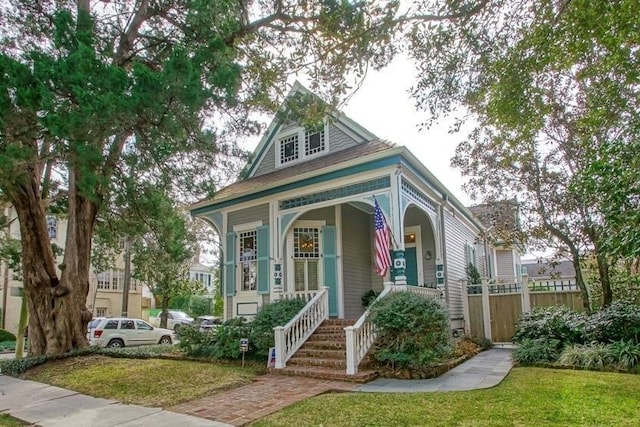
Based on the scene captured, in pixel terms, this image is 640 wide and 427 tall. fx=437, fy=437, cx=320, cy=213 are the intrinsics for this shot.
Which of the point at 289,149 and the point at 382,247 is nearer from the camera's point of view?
the point at 382,247

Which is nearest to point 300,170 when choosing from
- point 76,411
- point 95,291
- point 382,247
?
point 382,247

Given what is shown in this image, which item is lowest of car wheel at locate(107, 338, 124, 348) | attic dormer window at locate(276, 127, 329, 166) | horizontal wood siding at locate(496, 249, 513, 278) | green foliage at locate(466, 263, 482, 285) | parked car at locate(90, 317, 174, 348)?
car wheel at locate(107, 338, 124, 348)

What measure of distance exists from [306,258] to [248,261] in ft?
6.28

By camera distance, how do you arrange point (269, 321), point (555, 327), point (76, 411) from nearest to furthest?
point (76, 411) → point (555, 327) → point (269, 321)

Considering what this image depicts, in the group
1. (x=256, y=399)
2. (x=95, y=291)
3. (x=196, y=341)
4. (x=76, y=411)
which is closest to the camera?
(x=76, y=411)

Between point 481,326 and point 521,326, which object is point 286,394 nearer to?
point 521,326

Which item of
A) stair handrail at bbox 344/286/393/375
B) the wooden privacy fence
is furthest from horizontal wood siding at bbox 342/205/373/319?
the wooden privacy fence

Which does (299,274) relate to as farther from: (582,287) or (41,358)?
(582,287)

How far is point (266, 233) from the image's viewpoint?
12.5m

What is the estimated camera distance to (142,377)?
28.1 ft

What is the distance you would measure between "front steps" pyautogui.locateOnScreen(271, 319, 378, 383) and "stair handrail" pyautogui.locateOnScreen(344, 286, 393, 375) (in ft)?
0.58

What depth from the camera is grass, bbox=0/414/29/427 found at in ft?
19.4

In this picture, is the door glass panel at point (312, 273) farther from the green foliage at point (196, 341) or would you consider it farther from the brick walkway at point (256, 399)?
the brick walkway at point (256, 399)

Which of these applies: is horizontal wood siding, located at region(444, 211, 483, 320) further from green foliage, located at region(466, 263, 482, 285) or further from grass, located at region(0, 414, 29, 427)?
grass, located at region(0, 414, 29, 427)
